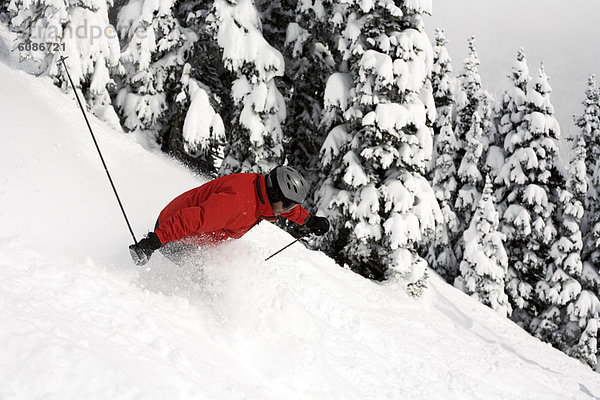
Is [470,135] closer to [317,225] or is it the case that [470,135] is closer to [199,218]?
[317,225]

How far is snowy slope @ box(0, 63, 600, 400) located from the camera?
3.41 meters

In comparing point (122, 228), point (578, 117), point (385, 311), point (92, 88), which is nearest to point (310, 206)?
point (385, 311)

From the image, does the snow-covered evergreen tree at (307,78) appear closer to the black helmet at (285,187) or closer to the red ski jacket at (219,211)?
the red ski jacket at (219,211)

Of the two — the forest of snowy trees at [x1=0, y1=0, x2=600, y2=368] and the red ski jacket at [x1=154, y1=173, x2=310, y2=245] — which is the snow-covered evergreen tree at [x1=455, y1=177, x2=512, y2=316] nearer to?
the forest of snowy trees at [x1=0, y1=0, x2=600, y2=368]

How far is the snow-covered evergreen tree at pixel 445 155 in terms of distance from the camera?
26.4 metres

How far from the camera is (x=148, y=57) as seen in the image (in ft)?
47.0

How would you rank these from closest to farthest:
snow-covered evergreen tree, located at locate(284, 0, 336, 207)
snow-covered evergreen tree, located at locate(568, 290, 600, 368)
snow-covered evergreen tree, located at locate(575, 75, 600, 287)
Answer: snow-covered evergreen tree, located at locate(284, 0, 336, 207) → snow-covered evergreen tree, located at locate(568, 290, 600, 368) → snow-covered evergreen tree, located at locate(575, 75, 600, 287)

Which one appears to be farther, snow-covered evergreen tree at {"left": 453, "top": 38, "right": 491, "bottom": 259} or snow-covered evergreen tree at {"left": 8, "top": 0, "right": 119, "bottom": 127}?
snow-covered evergreen tree at {"left": 453, "top": 38, "right": 491, "bottom": 259}

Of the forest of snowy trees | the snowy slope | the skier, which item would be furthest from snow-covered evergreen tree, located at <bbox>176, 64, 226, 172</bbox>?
the skier

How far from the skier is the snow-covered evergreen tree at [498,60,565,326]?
838 inches

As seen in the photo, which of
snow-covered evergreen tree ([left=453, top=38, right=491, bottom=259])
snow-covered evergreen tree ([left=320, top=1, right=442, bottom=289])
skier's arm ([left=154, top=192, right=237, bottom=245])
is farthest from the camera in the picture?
snow-covered evergreen tree ([left=453, top=38, right=491, bottom=259])

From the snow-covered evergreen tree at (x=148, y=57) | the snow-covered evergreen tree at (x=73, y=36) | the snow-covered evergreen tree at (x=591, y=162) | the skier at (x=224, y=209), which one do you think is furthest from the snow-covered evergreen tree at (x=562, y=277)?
the skier at (x=224, y=209)

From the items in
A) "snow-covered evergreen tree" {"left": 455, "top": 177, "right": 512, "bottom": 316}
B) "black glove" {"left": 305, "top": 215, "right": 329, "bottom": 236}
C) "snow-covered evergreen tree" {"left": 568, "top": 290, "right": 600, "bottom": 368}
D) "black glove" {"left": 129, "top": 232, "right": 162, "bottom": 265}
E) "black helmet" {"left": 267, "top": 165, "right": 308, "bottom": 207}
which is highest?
"black helmet" {"left": 267, "top": 165, "right": 308, "bottom": 207}

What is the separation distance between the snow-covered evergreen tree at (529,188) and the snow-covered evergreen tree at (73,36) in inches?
750
